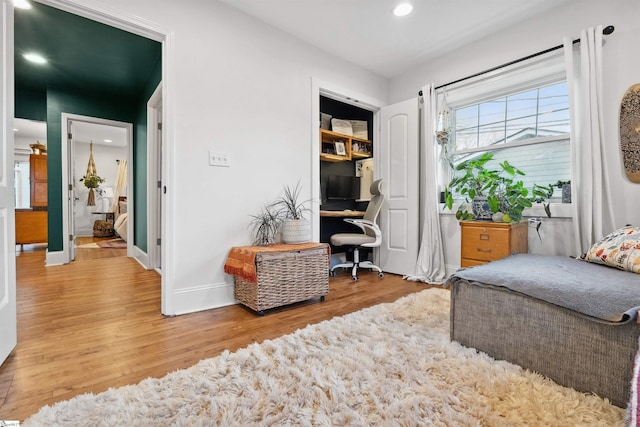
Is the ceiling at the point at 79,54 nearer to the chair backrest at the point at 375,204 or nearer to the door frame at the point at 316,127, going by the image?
the door frame at the point at 316,127

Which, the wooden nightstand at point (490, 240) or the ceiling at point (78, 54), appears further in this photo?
the ceiling at point (78, 54)

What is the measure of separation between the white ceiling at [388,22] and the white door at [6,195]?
1.48m

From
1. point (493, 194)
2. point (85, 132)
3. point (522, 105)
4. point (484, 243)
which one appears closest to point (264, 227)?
point (484, 243)

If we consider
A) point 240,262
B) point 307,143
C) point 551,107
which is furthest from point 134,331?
point 551,107

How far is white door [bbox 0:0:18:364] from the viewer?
1.46 meters

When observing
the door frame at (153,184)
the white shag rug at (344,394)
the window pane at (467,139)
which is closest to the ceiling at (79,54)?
the door frame at (153,184)

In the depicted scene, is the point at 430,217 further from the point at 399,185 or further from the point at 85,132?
the point at 85,132

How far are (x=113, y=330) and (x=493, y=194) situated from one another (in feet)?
10.0

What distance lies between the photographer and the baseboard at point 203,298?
2.17m

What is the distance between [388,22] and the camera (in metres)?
2.69

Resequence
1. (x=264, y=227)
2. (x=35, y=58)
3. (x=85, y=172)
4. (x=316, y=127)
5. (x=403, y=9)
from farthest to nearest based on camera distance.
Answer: (x=85, y=172), (x=35, y=58), (x=316, y=127), (x=264, y=227), (x=403, y=9)

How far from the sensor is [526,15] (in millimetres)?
2572

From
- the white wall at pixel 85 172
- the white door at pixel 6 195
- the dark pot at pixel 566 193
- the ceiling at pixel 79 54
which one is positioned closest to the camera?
the white door at pixel 6 195

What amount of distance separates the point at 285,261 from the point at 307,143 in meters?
1.32
